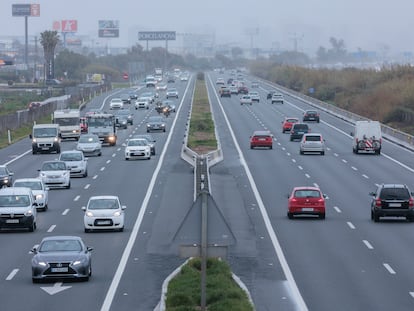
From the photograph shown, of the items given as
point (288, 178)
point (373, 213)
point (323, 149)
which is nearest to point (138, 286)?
point (373, 213)

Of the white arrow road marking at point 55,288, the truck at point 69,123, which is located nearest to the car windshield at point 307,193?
the white arrow road marking at point 55,288

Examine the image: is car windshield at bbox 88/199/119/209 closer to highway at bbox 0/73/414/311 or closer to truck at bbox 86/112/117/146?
highway at bbox 0/73/414/311

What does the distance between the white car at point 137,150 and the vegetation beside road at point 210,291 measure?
42.1 meters

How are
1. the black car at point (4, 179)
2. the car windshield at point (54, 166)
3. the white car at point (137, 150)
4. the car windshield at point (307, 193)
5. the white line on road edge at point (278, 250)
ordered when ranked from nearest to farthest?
the white line on road edge at point (278, 250) → the car windshield at point (307, 193) → the black car at point (4, 179) → the car windshield at point (54, 166) → the white car at point (137, 150)

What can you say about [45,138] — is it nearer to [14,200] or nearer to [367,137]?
[367,137]

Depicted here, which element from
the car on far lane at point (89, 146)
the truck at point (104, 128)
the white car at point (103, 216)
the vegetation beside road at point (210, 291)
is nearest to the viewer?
the vegetation beside road at point (210, 291)

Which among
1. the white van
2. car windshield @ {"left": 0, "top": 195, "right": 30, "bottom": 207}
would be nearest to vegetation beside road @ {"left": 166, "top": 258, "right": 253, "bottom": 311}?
car windshield @ {"left": 0, "top": 195, "right": 30, "bottom": 207}

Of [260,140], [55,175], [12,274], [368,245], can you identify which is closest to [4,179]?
[55,175]

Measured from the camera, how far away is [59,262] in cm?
2842

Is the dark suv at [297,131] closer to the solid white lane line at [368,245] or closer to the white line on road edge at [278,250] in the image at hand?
the white line on road edge at [278,250]

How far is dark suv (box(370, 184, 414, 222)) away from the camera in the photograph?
41.7 meters

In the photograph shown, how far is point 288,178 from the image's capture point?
58969mm

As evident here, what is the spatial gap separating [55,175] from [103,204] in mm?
15059

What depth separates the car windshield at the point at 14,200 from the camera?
3959 centimetres
